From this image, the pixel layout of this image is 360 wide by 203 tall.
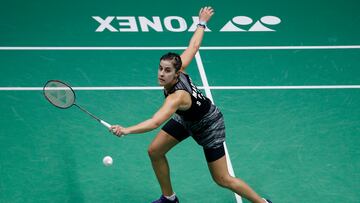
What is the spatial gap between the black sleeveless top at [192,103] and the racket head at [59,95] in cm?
113

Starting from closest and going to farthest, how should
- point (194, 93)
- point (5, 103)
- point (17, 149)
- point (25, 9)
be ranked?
point (194, 93) → point (17, 149) → point (5, 103) → point (25, 9)

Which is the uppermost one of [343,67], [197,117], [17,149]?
[343,67]

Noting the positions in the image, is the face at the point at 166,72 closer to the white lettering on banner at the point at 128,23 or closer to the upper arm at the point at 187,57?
the upper arm at the point at 187,57

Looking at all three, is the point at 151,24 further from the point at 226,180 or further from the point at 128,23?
the point at 226,180

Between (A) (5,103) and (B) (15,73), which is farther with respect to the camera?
(B) (15,73)

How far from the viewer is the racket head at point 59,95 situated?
687cm

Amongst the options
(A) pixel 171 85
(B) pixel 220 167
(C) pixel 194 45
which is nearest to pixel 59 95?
(A) pixel 171 85

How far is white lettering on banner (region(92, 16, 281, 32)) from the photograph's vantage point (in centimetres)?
1091

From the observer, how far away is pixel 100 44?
10.5 meters

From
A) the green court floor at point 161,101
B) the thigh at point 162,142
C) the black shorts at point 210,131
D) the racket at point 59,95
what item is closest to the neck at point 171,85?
the black shorts at point 210,131

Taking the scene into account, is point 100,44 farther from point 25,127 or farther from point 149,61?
point 25,127

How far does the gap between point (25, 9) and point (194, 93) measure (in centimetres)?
589

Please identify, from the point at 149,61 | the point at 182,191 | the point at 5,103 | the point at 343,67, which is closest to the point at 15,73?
the point at 5,103

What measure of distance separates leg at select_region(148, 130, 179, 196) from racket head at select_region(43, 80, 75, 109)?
1.05 m
